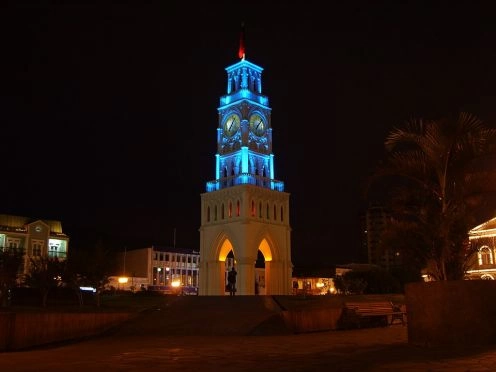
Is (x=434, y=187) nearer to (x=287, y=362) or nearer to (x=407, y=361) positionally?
(x=407, y=361)

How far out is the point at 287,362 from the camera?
10.2 metres

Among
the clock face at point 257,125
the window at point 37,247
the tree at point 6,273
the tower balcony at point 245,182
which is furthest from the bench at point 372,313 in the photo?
the window at point 37,247

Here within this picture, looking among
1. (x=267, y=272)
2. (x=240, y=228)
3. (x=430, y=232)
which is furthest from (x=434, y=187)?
(x=267, y=272)

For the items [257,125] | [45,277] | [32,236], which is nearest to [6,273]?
[45,277]

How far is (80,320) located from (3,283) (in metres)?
16.8

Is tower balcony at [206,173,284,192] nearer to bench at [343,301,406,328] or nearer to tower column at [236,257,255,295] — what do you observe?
tower column at [236,257,255,295]

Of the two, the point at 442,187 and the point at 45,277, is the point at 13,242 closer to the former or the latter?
the point at 45,277

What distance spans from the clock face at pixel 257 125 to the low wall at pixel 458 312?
1506 inches

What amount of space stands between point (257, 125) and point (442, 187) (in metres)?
37.7

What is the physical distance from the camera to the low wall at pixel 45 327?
13.8 metres

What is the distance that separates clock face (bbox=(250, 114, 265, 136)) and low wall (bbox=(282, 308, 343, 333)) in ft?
104

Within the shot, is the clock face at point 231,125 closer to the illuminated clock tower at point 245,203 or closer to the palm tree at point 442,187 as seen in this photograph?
the illuminated clock tower at point 245,203

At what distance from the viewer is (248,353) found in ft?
39.6

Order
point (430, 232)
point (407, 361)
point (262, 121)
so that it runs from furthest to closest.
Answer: point (262, 121) → point (430, 232) → point (407, 361)
